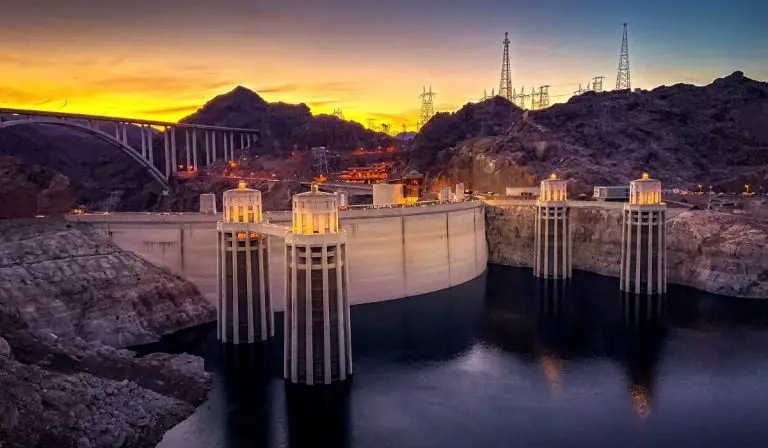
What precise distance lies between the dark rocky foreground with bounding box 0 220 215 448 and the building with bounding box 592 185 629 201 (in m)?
62.7

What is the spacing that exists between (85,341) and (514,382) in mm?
35075

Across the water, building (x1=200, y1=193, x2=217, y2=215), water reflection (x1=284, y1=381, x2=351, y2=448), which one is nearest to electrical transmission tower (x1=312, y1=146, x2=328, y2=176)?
building (x1=200, y1=193, x2=217, y2=215)

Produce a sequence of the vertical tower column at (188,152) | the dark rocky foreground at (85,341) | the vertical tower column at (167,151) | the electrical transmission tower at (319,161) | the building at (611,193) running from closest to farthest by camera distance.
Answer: the dark rocky foreground at (85,341) < the building at (611,193) < the vertical tower column at (167,151) < the electrical transmission tower at (319,161) < the vertical tower column at (188,152)

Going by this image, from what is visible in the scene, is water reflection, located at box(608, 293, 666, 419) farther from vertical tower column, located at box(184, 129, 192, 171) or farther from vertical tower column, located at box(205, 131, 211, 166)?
vertical tower column, located at box(205, 131, 211, 166)

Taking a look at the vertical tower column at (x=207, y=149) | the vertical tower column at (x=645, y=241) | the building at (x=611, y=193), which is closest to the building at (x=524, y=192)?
the building at (x=611, y=193)

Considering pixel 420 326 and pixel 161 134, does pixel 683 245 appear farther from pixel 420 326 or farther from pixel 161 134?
pixel 161 134

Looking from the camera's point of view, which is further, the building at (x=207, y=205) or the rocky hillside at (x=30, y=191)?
the building at (x=207, y=205)

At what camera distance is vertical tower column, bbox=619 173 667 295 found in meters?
79.2

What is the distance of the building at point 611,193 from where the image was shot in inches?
3831

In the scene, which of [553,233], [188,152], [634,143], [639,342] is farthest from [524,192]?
[188,152]

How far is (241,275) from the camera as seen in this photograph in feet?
193

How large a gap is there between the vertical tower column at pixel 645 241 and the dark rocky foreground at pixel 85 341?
5326cm

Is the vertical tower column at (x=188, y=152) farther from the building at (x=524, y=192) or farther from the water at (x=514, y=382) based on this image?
the water at (x=514, y=382)

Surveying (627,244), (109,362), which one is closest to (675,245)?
(627,244)
